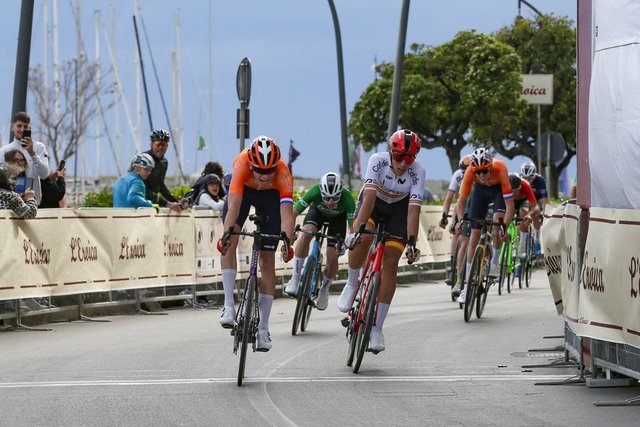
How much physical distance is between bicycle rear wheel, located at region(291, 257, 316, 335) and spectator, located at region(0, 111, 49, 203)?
369cm

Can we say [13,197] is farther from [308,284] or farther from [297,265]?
[308,284]

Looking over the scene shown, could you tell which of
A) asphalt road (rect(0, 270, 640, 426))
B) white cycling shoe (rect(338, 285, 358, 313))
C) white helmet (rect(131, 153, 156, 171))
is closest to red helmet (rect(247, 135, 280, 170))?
asphalt road (rect(0, 270, 640, 426))

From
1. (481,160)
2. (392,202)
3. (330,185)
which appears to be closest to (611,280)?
(392,202)

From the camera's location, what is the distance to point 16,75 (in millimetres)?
18859

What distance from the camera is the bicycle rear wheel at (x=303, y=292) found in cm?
1528

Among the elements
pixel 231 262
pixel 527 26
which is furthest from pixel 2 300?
pixel 527 26

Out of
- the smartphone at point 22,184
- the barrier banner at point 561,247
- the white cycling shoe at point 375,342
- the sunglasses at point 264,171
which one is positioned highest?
the sunglasses at point 264,171

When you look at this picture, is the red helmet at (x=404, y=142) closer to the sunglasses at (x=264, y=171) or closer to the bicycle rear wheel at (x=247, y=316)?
the sunglasses at (x=264, y=171)

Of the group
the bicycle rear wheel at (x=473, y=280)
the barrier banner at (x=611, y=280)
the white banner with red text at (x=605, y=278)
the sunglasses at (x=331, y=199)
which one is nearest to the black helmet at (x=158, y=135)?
the sunglasses at (x=331, y=199)

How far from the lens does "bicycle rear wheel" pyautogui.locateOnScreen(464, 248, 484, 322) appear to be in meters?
16.7

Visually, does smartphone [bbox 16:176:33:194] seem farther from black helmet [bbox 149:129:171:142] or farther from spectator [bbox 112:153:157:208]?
black helmet [bbox 149:129:171:142]

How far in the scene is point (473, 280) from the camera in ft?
54.6

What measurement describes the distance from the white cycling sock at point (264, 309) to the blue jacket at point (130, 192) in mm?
7148

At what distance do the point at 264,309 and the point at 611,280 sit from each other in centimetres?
294
